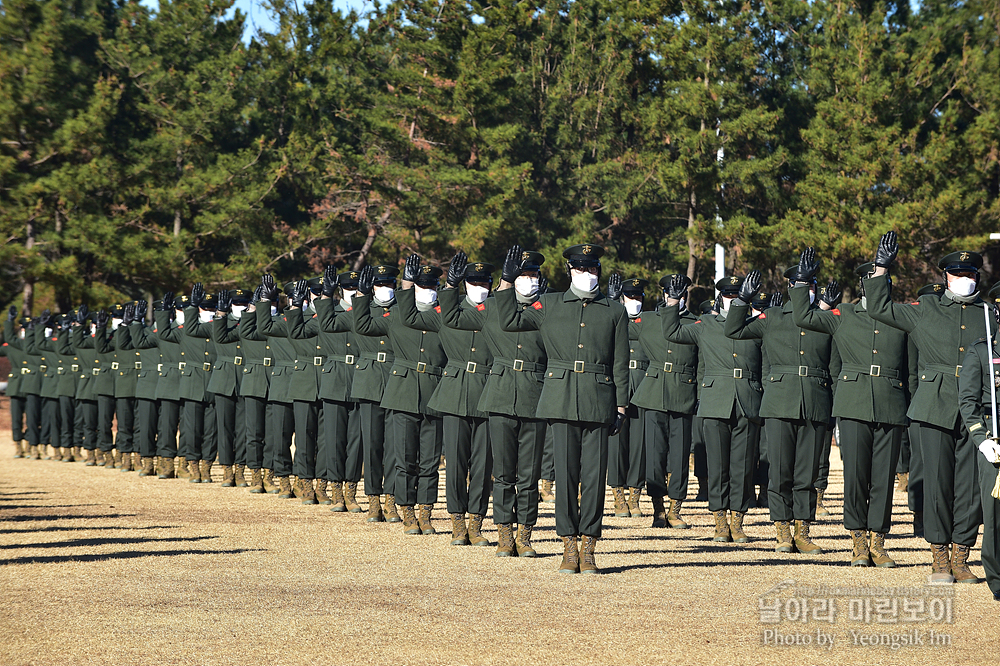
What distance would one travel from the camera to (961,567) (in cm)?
820

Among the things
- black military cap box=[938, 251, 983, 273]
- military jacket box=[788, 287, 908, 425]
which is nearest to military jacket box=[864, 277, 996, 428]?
→ black military cap box=[938, 251, 983, 273]

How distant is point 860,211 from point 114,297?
56.6ft

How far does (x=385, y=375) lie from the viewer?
11547mm

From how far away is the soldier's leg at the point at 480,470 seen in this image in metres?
9.93

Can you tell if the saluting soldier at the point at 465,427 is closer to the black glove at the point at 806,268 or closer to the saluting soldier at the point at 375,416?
the saluting soldier at the point at 375,416

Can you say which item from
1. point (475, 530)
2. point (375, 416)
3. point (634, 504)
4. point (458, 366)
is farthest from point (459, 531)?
point (634, 504)

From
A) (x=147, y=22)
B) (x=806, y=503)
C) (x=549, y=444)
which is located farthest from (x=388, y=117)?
(x=806, y=503)

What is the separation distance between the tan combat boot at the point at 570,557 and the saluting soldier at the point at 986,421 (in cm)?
259

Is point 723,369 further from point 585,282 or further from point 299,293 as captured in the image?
point 299,293

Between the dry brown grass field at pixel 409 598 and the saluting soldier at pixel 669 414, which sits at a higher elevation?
the saluting soldier at pixel 669 414

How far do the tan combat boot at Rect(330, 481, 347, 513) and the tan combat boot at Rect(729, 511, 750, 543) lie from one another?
3.96 m

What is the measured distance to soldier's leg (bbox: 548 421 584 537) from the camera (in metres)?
8.49

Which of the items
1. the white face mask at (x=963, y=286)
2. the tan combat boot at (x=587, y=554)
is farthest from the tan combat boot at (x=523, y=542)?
the white face mask at (x=963, y=286)

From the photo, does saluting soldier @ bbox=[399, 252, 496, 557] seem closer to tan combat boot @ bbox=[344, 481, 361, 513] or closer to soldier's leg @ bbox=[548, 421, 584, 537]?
soldier's leg @ bbox=[548, 421, 584, 537]
